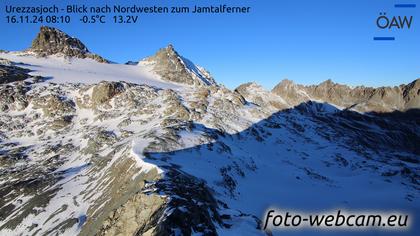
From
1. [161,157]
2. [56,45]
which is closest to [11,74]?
[56,45]

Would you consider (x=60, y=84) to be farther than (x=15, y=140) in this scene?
Yes

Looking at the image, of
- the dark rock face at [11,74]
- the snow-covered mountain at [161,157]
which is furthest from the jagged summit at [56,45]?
the dark rock face at [11,74]

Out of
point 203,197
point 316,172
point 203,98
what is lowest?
point 316,172

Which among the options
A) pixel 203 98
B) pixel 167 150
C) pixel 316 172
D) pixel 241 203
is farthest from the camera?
pixel 203 98

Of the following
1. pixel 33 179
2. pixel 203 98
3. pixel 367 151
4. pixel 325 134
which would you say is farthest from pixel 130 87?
pixel 367 151

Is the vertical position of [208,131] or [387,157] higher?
[208,131]

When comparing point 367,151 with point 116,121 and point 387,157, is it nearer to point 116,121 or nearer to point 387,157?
point 387,157

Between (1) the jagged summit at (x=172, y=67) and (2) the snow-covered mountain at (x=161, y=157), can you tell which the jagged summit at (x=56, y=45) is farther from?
(1) the jagged summit at (x=172, y=67)

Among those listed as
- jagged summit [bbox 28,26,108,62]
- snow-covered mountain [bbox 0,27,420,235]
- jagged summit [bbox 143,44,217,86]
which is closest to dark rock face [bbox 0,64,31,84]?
snow-covered mountain [bbox 0,27,420,235]
